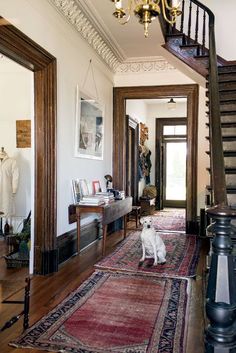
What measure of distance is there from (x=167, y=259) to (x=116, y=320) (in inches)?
71.3

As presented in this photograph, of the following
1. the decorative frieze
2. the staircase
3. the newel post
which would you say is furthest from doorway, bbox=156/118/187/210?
the newel post

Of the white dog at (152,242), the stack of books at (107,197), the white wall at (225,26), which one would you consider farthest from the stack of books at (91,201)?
the white wall at (225,26)

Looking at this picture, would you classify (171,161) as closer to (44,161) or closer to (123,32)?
(123,32)

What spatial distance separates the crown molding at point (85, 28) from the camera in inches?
150

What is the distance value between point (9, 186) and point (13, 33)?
9.26 ft

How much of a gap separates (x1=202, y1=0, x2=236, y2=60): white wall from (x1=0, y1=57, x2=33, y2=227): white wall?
3277mm

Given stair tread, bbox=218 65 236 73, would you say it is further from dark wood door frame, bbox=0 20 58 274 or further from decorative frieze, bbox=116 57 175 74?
dark wood door frame, bbox=0 20 58 274

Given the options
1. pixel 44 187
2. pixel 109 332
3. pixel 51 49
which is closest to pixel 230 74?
pixel 51 49

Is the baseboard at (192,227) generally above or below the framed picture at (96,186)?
below

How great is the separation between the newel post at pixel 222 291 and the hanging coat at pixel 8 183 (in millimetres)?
4455

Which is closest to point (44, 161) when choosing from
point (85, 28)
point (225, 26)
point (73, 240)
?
point (73, 240)

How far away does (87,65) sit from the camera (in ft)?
15.9

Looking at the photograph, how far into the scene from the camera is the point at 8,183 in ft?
16.8

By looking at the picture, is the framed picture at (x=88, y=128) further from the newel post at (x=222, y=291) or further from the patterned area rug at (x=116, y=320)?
the newel post at (x=222, y=291)
